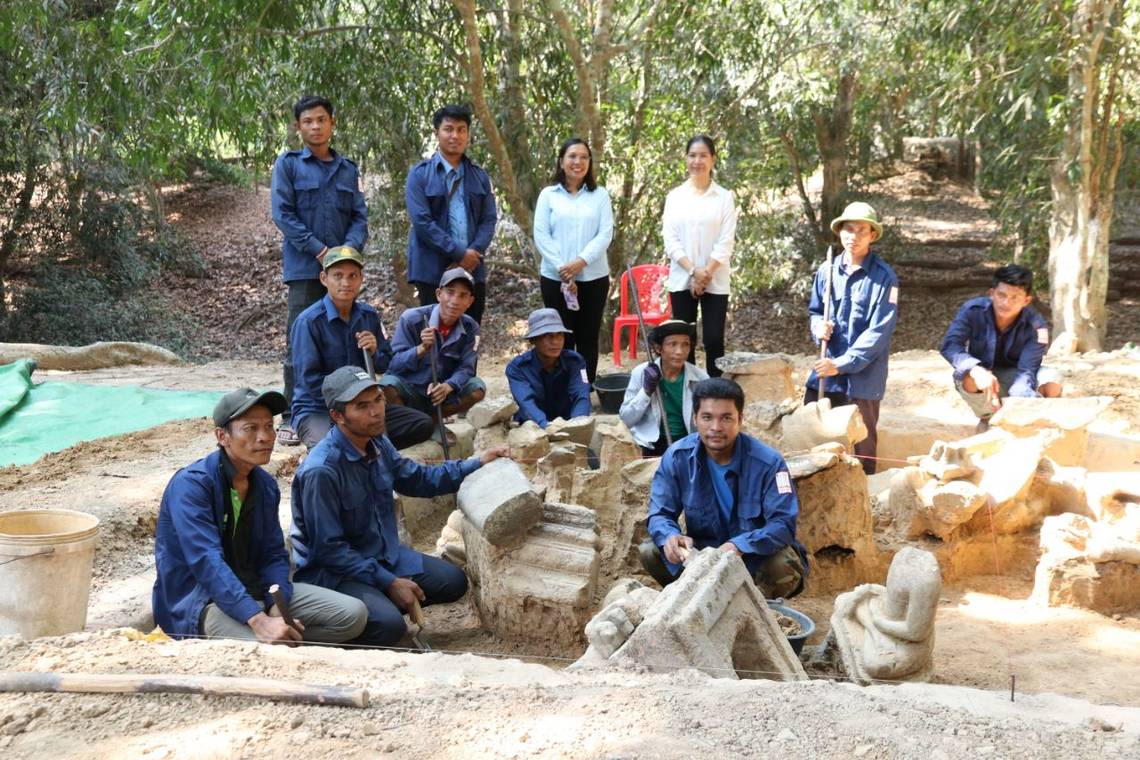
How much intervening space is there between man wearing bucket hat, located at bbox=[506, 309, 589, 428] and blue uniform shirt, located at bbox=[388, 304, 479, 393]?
0.27 metres

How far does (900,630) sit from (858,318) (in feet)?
8.12

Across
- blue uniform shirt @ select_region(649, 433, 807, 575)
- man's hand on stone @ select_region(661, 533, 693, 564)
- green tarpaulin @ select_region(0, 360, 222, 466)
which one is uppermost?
blue uniform shirt @ select_region(649, 433, 807, 575)

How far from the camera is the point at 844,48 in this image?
1168cm

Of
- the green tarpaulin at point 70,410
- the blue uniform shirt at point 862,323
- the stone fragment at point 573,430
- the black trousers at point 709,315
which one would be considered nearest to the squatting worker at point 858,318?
the blue uniform shirt at point 862,323

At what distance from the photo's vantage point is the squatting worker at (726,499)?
4.26 m

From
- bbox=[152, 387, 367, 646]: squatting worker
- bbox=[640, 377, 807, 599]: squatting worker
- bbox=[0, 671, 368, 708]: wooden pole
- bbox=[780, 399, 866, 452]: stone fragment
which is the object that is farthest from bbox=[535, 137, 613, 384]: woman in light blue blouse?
bbox=[0, 671, 368, 708]: wooden pole

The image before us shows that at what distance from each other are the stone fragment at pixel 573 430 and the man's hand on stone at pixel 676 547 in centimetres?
145

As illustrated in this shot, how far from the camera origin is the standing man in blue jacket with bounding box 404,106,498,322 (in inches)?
246

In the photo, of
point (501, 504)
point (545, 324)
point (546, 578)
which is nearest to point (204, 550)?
point (501, 504)

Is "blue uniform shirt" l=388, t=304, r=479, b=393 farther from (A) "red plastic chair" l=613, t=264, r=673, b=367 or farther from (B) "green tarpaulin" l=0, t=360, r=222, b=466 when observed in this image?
(A) "red plastic chair" l=613, t=264, r=673, b=367

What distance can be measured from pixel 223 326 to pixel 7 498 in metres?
9.01

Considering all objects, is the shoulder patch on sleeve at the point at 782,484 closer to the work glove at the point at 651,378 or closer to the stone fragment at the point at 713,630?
the stone fragment at the point at 713,630

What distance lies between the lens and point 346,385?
417 centimetres

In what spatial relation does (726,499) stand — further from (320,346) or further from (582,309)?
(582,309)
